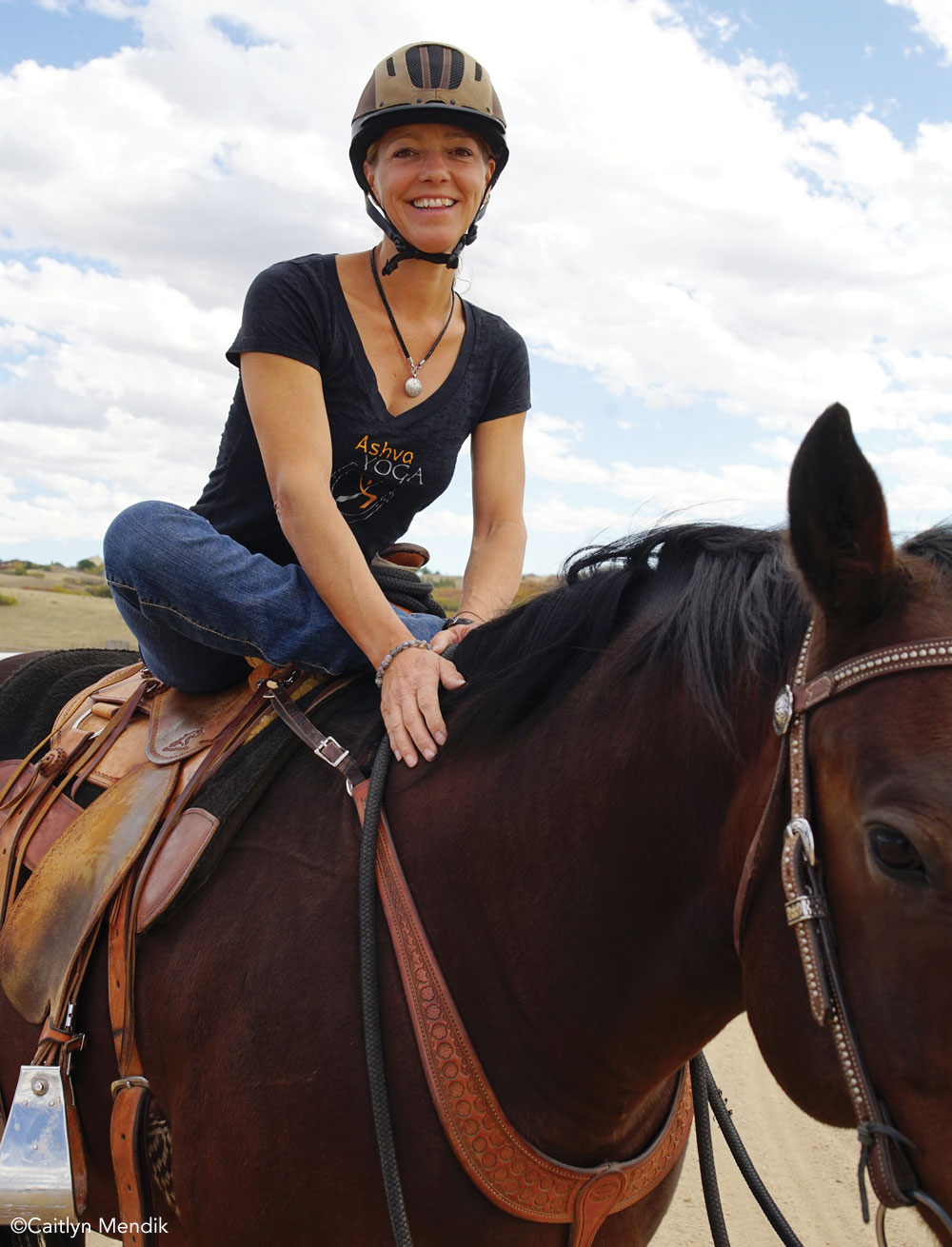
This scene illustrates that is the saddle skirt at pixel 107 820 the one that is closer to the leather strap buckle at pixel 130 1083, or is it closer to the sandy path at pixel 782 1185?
the leather strap buckle at pixel 130 1083

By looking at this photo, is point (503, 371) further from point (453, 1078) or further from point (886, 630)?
point (453, 1078)

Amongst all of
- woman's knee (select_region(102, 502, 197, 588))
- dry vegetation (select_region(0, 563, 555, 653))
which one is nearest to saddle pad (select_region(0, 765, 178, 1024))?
woman's knee (select_region(102, 502, 197, 588))

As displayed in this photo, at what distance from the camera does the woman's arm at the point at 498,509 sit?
285 centimetres

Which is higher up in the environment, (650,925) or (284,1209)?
(650,925)

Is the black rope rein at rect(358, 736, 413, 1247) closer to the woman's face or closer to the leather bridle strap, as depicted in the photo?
the leather bridle strap

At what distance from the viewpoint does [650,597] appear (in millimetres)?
1957

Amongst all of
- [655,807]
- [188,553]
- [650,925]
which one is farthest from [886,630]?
[188,553]

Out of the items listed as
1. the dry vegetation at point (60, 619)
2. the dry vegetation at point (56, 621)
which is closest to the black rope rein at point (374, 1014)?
the dry vegetation at point (60, 619)

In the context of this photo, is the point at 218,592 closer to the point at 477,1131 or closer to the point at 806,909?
the point at 477,1131

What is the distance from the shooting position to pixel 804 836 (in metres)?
1.37

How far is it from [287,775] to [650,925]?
3.07 feet

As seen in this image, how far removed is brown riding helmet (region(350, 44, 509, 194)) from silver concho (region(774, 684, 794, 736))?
1.78 meters

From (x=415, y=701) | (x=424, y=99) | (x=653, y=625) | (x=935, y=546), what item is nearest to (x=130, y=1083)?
(x=415, y=701)

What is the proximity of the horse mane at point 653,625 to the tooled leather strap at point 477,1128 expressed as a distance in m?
0.40
